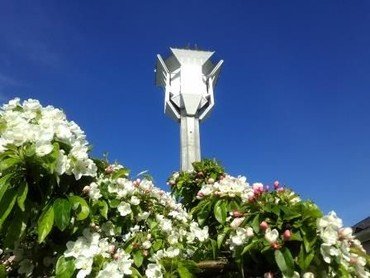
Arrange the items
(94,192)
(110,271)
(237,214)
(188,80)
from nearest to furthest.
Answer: (110,271)
(94,192)
(237,214)
(188,80)

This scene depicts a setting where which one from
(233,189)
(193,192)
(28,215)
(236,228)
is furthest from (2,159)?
(193,192)

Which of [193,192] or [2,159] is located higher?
[193,192]

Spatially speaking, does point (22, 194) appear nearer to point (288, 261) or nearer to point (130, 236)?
point (130, 236)

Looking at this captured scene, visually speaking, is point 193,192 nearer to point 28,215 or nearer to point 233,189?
point 233,189

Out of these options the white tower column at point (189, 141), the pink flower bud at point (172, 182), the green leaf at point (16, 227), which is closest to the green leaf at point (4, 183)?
the green leaf at point (16, 227)

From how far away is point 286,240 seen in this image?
2.35m

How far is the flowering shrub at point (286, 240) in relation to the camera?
2295 millimetres

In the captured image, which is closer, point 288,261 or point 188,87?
point 288,261

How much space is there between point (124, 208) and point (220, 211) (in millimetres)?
584

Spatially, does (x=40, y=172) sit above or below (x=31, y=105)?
below

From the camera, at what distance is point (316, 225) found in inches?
91.7

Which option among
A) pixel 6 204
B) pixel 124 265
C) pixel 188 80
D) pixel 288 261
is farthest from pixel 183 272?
pixel 188 80

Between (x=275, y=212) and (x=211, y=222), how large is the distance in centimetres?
85

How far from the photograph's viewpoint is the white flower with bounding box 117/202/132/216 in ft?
9.20
